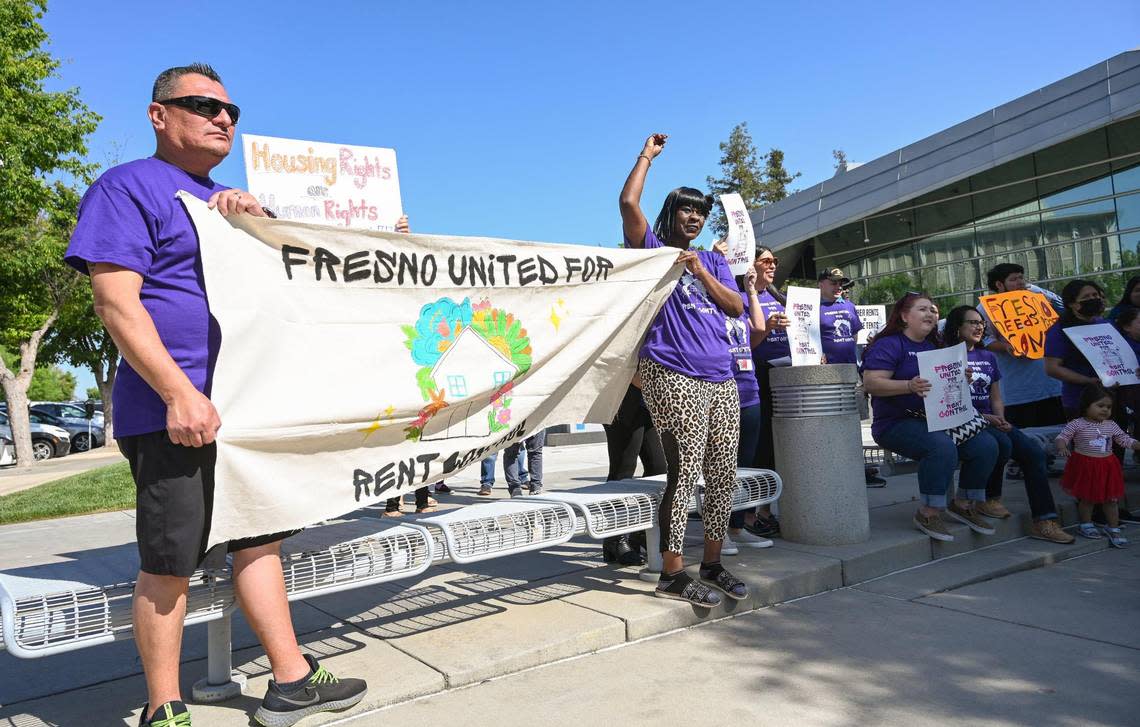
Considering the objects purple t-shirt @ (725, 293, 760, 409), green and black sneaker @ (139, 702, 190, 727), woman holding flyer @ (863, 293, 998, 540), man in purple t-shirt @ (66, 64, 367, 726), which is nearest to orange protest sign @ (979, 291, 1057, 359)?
woman holding flyer @ (863, 293, 998, 540)

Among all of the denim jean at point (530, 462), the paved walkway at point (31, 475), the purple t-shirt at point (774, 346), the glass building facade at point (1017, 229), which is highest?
the glass building facade at point (1017, 229)

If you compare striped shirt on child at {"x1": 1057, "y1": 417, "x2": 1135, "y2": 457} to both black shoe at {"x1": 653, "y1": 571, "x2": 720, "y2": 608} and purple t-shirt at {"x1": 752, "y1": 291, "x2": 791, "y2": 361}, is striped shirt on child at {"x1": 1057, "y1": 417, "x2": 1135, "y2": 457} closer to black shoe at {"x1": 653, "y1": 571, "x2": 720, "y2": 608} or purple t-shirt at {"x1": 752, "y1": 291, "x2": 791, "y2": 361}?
purple t-shirt at {"x1": 752, "y1": 291, "x2": 791, "y2": 361}

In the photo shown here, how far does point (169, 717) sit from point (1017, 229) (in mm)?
25189

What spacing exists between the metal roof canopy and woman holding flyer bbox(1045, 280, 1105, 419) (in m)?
15.5

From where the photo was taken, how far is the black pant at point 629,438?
5.30 meters

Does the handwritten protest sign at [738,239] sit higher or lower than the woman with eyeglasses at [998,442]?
higher

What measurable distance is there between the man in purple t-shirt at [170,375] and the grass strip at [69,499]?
26.6 feet

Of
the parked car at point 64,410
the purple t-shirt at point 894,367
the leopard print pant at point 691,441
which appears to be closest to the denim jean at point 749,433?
the purple t-shirt at point 894,367

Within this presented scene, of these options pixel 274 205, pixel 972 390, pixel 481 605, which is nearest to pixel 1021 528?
pixel 972 390

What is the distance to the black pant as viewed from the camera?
5.30 meters

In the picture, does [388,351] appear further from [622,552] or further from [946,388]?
[946,388]

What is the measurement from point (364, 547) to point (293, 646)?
2.03 ft

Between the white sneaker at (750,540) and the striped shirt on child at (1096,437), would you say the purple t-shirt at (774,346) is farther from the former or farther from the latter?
the striped shirt on child at (1096,437)

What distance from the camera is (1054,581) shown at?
491 centimetres
